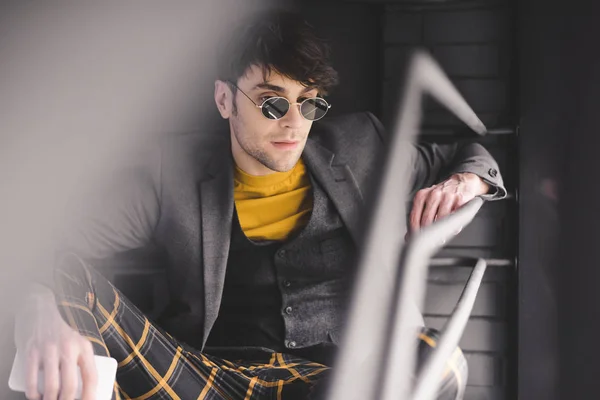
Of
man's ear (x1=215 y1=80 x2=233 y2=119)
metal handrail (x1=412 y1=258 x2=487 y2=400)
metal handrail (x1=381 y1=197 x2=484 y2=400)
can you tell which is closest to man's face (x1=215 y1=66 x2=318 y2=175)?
man's ear (x1=215 y1=80 x2=233 y2=119)

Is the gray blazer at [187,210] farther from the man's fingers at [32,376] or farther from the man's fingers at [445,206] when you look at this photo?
the man's fingers at [32,376]

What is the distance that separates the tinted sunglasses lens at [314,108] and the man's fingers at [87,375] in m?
0.46

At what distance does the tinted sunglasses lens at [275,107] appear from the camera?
0.91m

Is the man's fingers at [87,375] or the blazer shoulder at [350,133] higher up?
the blazer shoulder at [350,133]

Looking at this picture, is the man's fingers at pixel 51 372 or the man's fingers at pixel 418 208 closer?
the man's fingers at pixel 51 372

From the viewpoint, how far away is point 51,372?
2.19 feet

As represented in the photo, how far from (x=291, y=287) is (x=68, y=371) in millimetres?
388

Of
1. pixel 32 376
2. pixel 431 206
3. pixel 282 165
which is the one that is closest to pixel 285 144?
pixel 282 165

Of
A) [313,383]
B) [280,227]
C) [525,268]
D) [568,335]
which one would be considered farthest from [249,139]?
[568,335]

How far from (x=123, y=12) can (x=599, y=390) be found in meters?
0.99

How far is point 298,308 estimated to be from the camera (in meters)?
0.98

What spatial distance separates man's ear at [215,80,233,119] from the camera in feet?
3.16

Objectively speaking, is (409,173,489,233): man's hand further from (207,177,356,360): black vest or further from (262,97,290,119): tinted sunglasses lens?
(262,97,290,119): tinted sunglasses lens

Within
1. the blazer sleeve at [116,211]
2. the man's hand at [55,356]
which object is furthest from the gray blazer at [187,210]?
the man's hand at [55,356]
